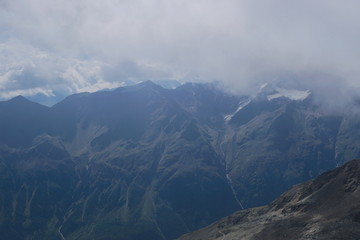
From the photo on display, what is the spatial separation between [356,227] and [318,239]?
19035 millimetres

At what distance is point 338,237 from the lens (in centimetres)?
19425

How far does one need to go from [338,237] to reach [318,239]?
9.73 meters

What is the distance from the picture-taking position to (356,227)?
651 ft

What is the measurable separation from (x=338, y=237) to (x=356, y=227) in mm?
11761

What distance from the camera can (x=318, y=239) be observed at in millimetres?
199750
